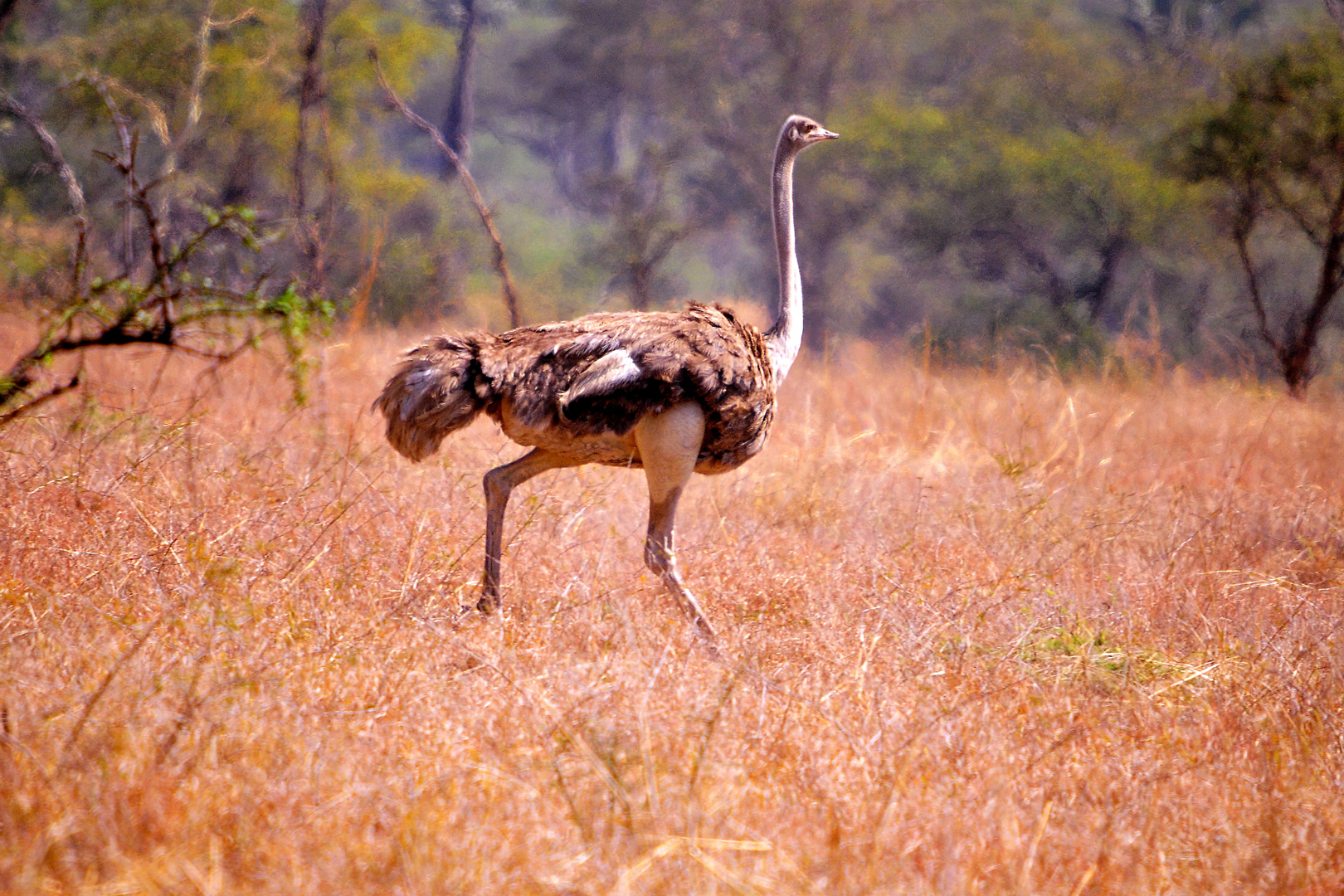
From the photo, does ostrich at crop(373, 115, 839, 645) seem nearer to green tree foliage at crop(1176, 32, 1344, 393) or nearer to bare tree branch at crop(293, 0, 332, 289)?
bare tree branch at crop(293, 0, 332, 289)

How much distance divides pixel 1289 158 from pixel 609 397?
355 inches

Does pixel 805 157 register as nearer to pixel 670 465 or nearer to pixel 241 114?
pixel 241 114

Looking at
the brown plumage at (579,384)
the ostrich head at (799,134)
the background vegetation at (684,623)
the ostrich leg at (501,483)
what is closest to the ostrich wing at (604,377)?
the brown plumage at (579,384)

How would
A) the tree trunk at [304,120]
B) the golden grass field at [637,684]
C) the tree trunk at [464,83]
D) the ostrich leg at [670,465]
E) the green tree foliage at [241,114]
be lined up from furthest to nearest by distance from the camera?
the tree trunk at [464,83]
the green tree foliage at [241,114]
the tree trunk at [304,120]
the ostrich leg at [670,465]
the golden grass field at [637,684]

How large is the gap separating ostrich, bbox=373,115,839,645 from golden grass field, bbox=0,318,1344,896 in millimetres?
384

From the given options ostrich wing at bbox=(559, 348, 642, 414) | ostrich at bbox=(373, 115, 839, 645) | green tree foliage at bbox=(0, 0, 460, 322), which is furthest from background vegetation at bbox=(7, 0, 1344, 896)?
green tree foliage at bbox=(0, 0, 460, 322)

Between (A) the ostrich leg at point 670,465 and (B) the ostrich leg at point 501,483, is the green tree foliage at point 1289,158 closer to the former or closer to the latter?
(A) the ostrich leg at point 670,465

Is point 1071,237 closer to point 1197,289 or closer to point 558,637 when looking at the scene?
point 1197,289

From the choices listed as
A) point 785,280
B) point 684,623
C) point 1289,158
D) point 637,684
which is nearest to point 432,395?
point 684,623

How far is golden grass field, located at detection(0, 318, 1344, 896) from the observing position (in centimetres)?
221

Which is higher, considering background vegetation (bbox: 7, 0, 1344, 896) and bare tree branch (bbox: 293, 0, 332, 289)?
bare tree branch (bbox: 293, 0, 332, 289)

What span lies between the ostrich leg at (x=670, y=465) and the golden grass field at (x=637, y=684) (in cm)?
10

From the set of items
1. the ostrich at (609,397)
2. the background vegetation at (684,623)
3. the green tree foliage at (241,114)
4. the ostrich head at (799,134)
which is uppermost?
the green tree foliage at (241,114)

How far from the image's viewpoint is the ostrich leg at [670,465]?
375 cm
